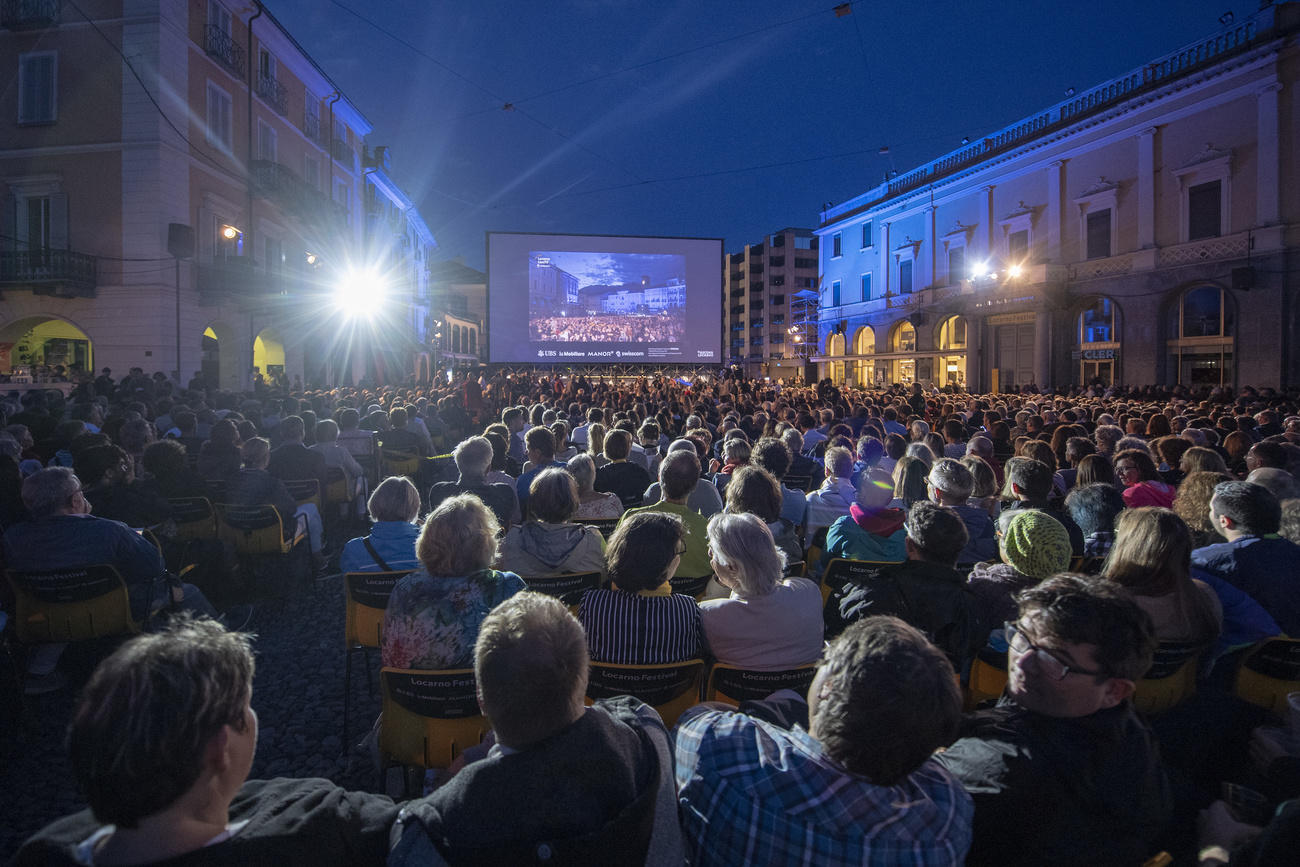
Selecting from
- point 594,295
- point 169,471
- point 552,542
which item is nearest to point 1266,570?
point 552,542

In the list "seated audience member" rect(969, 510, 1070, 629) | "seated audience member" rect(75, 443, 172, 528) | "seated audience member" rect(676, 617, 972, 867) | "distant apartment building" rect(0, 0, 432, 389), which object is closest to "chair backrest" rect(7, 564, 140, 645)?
"seated audience member" rect(75, 443, 172, 528)

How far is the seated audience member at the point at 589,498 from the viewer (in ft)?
16.5

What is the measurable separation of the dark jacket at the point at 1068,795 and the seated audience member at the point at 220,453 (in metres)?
6.27

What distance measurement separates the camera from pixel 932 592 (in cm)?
288

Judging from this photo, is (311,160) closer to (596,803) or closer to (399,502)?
(399,502)

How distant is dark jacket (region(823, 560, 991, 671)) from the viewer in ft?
A: 9.39

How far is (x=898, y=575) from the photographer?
2959 millimetres

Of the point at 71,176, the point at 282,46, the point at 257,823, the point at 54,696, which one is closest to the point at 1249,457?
the point at 257,823

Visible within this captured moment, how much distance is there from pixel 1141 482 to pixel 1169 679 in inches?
106

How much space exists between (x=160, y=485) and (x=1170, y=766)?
252 inches

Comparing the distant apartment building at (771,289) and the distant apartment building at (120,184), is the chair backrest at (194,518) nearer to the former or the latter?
the distant apartment building at (120,184)

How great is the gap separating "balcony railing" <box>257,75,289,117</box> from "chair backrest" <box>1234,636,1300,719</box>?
25.8 m

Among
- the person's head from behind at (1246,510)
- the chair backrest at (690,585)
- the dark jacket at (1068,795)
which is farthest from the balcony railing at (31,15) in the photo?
the person's head from behind at (1246,510)

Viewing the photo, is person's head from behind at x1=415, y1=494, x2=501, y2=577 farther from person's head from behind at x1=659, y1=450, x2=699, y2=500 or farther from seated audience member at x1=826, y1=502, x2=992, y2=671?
person's head from behind at x1=659, y1=450, x2=699, y2=500
